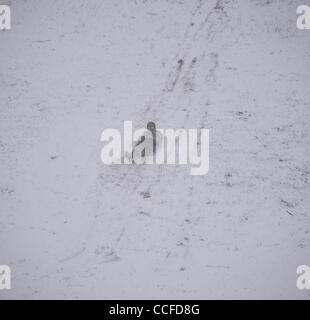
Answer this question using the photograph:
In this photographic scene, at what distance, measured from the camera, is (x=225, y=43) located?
1063cm

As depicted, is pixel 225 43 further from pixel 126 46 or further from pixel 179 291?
pixel 179 291

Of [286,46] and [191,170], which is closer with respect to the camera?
[191,170]

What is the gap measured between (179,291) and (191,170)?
2.97 m

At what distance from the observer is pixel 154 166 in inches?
306

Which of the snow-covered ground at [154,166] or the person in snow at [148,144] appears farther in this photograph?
the person in snow at [148,144]

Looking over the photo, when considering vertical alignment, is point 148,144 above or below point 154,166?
above

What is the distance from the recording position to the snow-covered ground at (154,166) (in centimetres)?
590

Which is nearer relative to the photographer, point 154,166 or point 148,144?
point 154,166

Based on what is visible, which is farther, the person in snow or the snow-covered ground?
the person in snow

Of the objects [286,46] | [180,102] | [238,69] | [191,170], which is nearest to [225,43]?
[238,69]

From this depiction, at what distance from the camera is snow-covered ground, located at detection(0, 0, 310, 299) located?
590 cm

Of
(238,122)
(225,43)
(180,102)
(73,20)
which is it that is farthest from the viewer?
(73,20)

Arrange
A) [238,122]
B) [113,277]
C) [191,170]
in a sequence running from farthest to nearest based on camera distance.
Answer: [238,122], [191,170], [113,277]
